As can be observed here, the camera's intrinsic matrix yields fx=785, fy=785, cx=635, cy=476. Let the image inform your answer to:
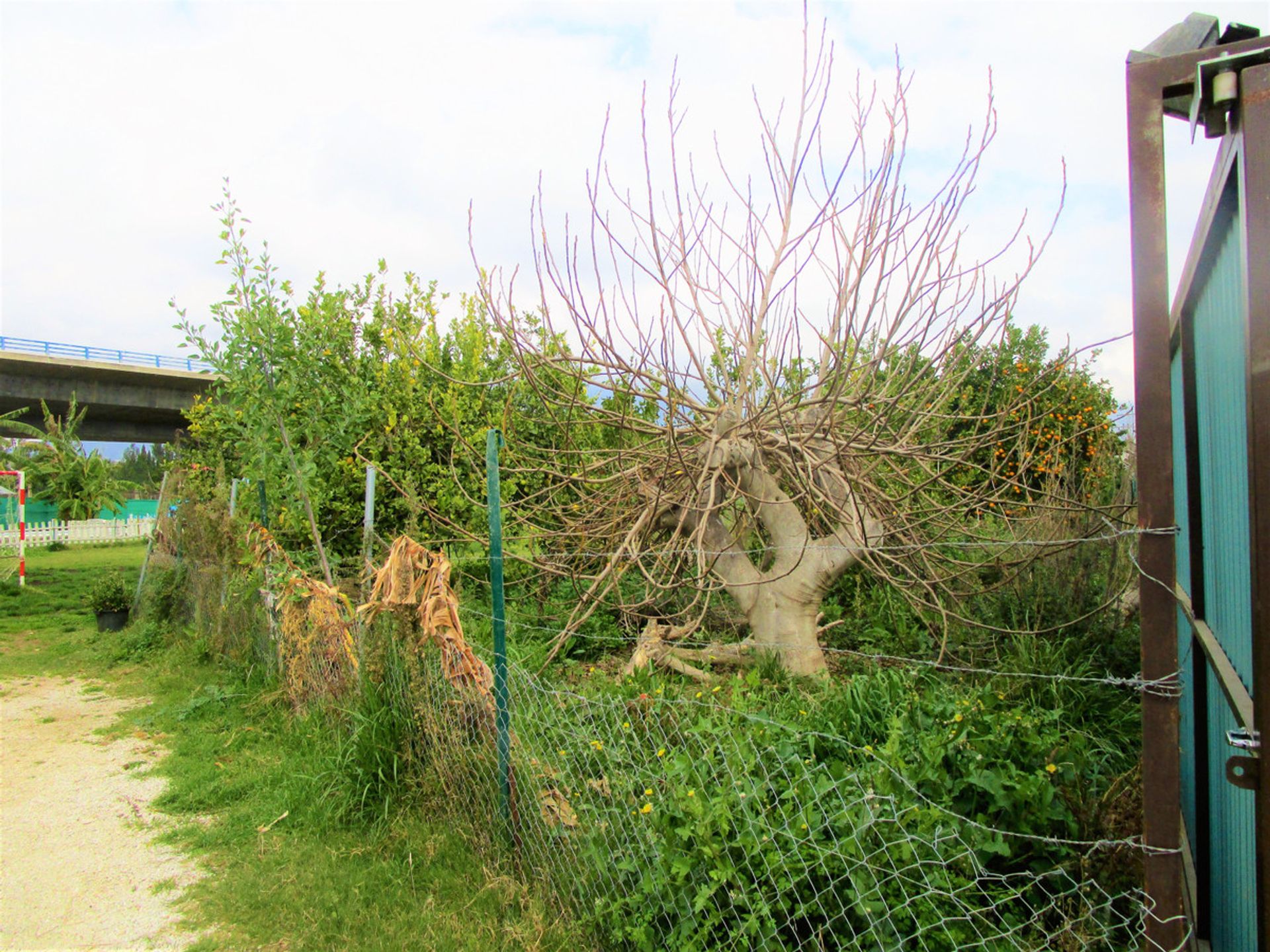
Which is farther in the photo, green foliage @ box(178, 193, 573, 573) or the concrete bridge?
the concrete bridge

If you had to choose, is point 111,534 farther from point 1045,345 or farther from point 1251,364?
point 1251,364

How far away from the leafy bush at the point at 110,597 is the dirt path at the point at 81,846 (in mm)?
3626

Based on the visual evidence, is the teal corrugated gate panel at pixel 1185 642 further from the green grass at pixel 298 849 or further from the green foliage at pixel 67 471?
the green foliage at pixel 67 471

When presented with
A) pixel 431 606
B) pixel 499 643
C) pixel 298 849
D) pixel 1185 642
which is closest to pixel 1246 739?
pixel 1185 642

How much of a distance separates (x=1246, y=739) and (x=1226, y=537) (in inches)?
27.3

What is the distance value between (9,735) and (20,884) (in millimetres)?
2877

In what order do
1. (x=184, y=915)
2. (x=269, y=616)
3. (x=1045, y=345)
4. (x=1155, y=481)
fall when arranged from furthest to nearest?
1. (x=1045, y=345)
2. (x=269, y=616)
3. (x=184, y=915)
4. (x=1155, y=481)

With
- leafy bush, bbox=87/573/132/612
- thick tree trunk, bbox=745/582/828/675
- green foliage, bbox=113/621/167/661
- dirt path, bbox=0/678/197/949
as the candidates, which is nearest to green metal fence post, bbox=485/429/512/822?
dirt path, bbox=0/678/197/949

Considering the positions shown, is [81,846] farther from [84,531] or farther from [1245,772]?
[84,531]

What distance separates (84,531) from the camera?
33.0 metres

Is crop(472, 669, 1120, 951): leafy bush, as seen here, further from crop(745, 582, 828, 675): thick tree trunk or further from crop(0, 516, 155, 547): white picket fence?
crop(0, 516, 155, 547): white picket fence

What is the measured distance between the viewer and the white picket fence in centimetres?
3014

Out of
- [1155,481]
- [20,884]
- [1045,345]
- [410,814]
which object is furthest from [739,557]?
[1045,345]

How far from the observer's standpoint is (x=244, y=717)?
5.69m
